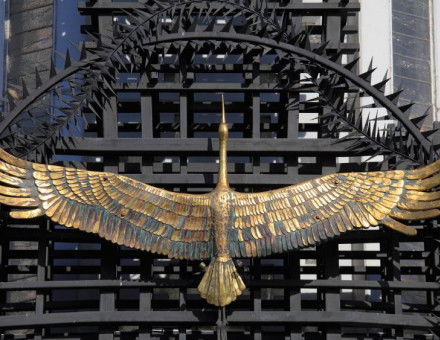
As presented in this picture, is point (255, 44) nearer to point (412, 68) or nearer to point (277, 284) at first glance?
point (277, 284)

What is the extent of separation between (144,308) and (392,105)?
3.32 m

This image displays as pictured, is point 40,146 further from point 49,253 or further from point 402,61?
point 402,61

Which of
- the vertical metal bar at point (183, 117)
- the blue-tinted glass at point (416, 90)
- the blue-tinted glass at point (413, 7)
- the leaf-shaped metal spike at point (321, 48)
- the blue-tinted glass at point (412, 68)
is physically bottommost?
the vertical metal bar at point (183, 117)

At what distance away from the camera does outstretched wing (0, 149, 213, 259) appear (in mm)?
8609

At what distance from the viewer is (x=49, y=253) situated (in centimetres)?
990

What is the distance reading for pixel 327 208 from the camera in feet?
28.8

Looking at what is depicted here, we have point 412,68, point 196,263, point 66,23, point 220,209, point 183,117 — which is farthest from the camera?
point 412,68

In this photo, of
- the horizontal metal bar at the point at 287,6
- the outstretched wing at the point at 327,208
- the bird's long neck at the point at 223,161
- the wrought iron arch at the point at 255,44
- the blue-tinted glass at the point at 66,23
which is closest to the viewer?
the outstretched wing at the point at 327,208

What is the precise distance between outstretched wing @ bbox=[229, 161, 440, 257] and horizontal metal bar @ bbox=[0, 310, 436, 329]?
707mm

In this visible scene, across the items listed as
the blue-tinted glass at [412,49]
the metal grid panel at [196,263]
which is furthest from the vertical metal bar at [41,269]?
the blue-tinted glass at [412,49]

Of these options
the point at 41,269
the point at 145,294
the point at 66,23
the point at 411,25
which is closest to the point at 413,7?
the point at 411,25

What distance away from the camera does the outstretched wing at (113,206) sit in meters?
8.61

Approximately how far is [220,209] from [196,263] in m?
2.04

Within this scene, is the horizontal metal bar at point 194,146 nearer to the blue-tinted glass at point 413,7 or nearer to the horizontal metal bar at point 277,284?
the horizontal metal bar at point 277,284
